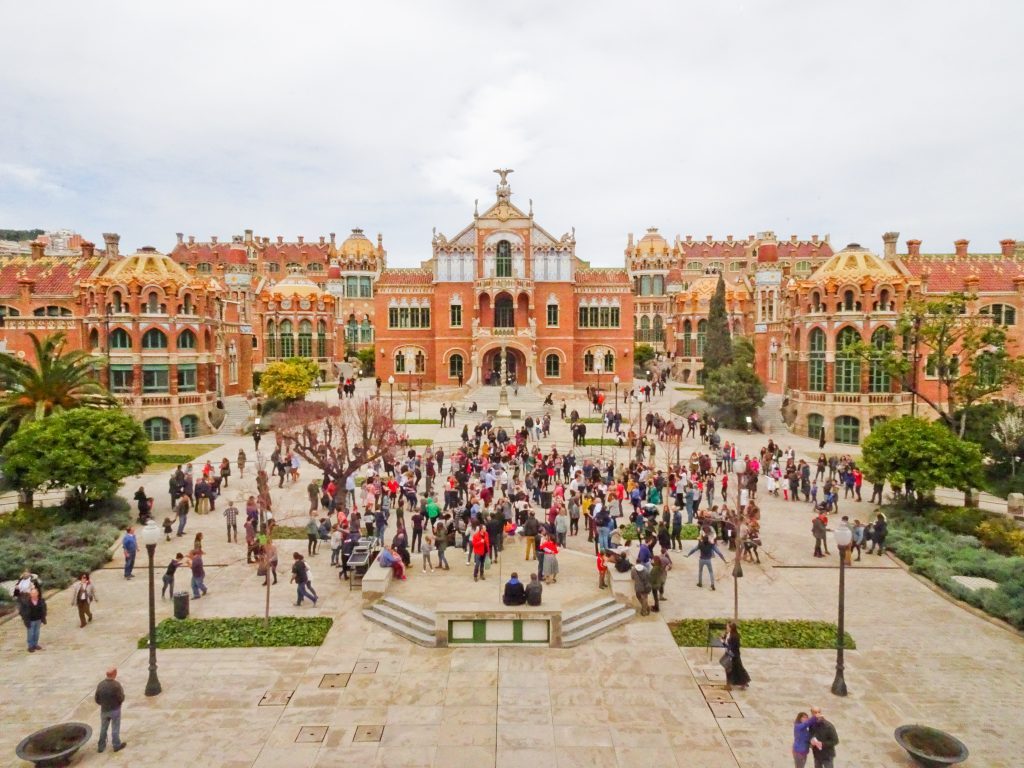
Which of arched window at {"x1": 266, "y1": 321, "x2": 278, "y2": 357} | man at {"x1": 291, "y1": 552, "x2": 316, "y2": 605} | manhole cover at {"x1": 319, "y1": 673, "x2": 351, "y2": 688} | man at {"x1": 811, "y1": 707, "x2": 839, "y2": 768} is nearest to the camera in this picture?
man at {"x1": 811, "y1": 707, "x2": 839, "y2": 768}

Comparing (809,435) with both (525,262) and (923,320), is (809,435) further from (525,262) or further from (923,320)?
(525,262)

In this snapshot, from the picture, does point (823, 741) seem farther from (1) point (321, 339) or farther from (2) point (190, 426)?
(1) point (321, 339)

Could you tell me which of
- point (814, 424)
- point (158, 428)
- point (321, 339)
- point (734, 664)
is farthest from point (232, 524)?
point (321, 339)

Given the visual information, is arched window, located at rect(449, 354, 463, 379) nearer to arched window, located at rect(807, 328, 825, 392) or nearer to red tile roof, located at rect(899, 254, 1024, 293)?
arched window, located at rect(807, 328, 825, 392)

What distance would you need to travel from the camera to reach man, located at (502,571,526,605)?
15.1 metres

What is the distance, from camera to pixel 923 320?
2784 cm

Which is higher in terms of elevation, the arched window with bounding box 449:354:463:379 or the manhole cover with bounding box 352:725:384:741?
the arched window with bounding box 449:354:463:379

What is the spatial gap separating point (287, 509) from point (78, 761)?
Result: 48.2 feet

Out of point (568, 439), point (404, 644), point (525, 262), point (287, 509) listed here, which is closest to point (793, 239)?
point (525, 262)

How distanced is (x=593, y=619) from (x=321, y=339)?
59.6 meters

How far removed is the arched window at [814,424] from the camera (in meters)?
41.7

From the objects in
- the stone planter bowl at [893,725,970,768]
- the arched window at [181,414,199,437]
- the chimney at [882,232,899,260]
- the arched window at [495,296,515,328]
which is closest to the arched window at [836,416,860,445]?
the chimney at [882,232,899,260]

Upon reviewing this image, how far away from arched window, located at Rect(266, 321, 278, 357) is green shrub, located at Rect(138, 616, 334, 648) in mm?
56473

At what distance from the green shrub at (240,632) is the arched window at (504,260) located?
45397 millimetres
